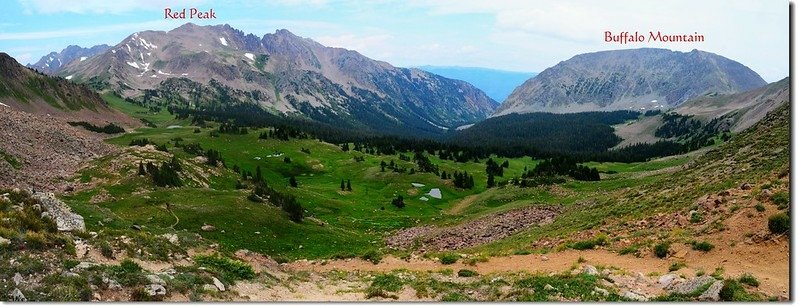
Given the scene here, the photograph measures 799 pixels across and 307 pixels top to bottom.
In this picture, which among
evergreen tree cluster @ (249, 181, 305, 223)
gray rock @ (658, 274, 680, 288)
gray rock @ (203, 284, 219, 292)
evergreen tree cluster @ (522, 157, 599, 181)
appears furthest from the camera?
evergreen tree cluster @ (522, 157, 599, 181)

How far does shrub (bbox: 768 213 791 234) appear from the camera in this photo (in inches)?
989

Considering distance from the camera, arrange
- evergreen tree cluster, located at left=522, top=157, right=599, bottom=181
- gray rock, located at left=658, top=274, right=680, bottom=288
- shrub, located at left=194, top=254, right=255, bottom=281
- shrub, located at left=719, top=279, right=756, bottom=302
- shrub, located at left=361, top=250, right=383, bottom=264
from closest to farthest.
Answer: shrub, located at left=719, top=279, right=756, bottom=302 → gray rock, located at left=658, top=274, right=680, bottom=288 → shrub, located at left=194, top=254, right=255, bottom=281 → shrub, located at left=361, top=250, right=383, bottom=264 → evergreen tree cluster, located at left=522, top=157, right=599, bottom=181

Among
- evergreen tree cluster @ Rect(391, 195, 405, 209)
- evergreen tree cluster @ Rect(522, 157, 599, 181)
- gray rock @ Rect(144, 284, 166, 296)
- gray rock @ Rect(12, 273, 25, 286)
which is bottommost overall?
evergreen tree cluster @ Rect(522, 157, 599, 181)

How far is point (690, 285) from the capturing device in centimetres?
2072

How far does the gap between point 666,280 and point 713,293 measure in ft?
11.2

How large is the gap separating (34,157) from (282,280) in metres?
61.6

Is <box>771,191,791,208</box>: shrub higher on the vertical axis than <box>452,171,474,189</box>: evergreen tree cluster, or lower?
higher

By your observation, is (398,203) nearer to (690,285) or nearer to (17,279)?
(690,285)

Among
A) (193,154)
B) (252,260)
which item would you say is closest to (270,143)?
(193,154)

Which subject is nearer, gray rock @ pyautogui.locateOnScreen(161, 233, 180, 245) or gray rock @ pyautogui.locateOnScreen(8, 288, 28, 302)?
gray rock @ pyautogui.locateOnScreen(8, 288, 28, 302)

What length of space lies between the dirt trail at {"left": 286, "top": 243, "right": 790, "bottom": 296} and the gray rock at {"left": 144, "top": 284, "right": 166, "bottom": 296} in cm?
1705

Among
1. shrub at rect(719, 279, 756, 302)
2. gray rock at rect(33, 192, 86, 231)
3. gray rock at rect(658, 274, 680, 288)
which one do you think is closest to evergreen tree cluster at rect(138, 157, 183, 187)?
gray rock at rect(33, 192, 86, 231)

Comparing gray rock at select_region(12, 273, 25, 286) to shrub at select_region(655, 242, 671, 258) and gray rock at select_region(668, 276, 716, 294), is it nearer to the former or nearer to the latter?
gray rock at select_region(668, 276, 716, 294)

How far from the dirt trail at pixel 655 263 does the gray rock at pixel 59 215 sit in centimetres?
1564
